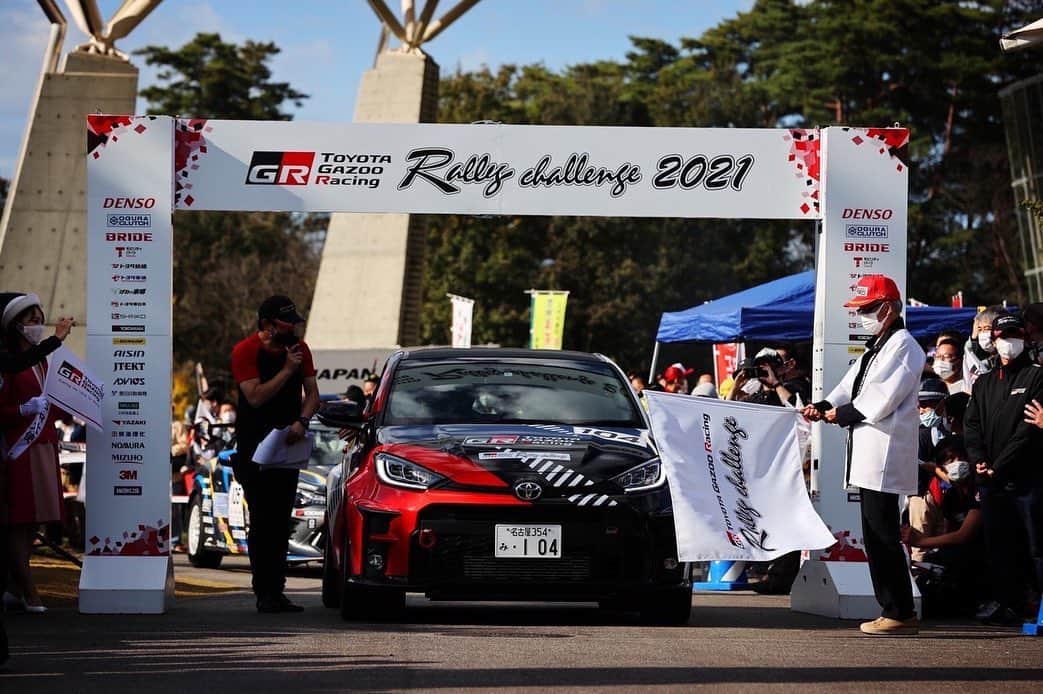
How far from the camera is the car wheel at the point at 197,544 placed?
19062 mm

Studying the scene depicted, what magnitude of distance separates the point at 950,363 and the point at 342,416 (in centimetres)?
605

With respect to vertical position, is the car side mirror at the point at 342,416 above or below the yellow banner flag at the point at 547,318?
below

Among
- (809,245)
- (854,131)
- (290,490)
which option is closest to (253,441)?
(290,490)

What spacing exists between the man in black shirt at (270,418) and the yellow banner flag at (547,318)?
2258 cm

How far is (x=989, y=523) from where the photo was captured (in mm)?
11484

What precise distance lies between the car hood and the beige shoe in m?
1.62

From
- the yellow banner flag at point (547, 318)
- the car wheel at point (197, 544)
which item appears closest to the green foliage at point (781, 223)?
the yellow banner flag at point (547, 318)

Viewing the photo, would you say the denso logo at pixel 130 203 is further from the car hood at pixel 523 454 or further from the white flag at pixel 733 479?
the white flag at pixel 733 479

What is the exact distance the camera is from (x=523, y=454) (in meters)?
10.2

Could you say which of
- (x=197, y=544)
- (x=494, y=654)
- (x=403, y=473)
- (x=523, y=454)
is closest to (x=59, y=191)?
(x=197, y=544)

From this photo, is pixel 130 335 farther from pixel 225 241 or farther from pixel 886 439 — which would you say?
pixel 225 241

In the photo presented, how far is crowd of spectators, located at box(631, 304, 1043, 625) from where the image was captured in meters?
11.2

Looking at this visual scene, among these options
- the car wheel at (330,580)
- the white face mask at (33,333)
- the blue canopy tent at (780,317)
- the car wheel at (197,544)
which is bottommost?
the car wheel at (197,544)

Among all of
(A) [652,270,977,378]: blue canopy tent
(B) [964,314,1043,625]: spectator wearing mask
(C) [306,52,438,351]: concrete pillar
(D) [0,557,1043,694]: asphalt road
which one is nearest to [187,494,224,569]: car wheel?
(A) [652,270,977,378]: blue canopy tent
